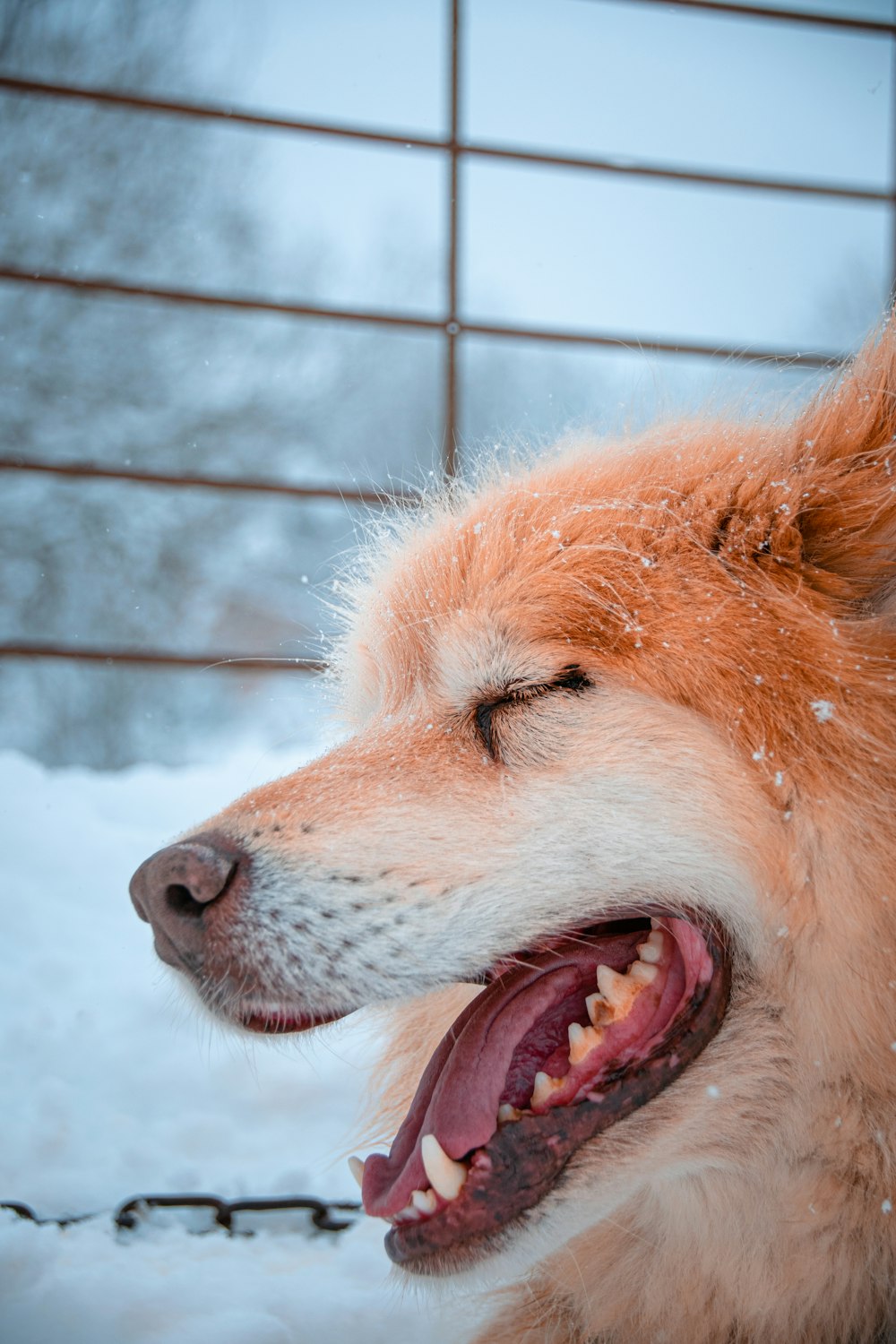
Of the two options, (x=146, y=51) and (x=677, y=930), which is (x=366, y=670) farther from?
(x=146, y=51)

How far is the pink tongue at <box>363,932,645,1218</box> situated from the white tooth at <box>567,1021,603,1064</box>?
9cm

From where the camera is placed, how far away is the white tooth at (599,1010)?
56.1 inches

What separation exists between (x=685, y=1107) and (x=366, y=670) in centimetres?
100

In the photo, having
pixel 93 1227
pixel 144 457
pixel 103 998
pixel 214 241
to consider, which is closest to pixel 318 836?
pixel 93 1227

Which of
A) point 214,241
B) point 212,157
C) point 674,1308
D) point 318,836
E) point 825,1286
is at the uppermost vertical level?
point 212,157

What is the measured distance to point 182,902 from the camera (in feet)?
4.66

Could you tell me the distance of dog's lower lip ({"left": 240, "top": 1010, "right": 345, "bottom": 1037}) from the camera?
1.48 metres

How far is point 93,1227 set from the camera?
203cm

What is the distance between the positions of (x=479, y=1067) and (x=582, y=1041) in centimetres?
17

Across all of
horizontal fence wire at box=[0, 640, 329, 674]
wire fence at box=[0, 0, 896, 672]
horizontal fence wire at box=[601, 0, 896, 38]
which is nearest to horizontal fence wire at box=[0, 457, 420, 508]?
wire fence at box=[0, 0, 896, 672]

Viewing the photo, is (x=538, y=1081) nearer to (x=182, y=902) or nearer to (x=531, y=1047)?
(x=531, y=1047)

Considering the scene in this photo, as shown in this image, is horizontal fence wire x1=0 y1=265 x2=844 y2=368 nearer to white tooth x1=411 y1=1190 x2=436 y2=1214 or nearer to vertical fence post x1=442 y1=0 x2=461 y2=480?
vertical fence post x1=442 y1=0 x2=461 y2=480

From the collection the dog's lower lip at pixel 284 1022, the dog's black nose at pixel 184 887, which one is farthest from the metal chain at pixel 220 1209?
the dog's black nose at pixel 184 887

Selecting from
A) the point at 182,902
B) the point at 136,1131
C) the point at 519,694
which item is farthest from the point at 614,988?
the point at 136,1131
